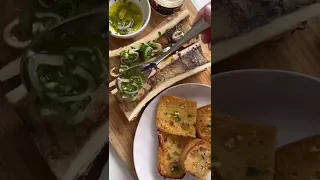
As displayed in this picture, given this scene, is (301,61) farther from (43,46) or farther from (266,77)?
(43,46)

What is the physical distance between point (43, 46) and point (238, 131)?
17 centimetres

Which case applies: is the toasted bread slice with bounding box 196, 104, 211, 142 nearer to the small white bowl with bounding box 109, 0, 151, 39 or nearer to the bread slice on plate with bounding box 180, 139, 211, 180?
the bread slice on plate with bounding box 180, 139, 211, 180

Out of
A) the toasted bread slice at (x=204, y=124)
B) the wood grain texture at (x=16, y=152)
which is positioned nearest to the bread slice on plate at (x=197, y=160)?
the toasted bread slice at (x=204, y=124)

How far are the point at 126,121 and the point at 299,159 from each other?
1.46ft

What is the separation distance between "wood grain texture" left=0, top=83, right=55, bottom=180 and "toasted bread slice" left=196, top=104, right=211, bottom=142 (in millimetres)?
372

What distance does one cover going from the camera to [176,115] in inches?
33.0

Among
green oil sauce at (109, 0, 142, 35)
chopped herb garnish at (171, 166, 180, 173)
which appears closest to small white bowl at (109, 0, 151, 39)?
green oil sauce at (109, 0, 142, 35)

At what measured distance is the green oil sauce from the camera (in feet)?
2.85

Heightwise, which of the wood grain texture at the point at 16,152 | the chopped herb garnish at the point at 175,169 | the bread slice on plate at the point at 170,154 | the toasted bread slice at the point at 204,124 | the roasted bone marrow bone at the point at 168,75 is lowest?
the chopped herb garnish at the point at 175,169

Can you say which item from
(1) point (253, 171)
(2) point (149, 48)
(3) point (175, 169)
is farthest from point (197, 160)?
(1) point (253, 171)

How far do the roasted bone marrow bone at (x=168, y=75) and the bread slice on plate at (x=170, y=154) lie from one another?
6cm

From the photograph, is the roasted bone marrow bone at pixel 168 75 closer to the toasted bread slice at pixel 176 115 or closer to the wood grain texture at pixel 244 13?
the toasted bread slice at pixel 176 115

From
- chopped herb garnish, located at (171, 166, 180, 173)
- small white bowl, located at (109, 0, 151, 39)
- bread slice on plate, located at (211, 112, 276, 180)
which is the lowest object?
chopped herb garnish, located at (171, 166, 180, 173)

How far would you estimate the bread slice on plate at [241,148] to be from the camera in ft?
1.40
